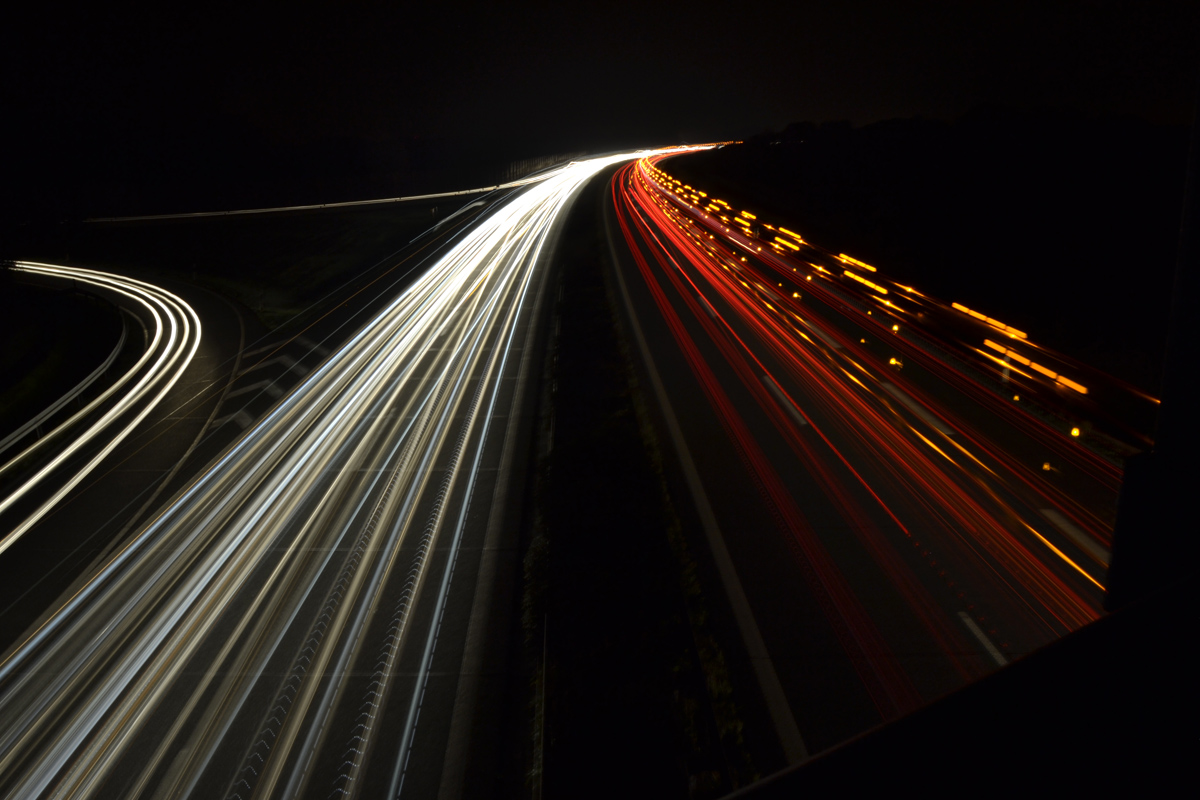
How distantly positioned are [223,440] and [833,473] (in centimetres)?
1062

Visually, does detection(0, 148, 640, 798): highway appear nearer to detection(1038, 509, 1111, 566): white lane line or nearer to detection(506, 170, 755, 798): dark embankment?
detection(506, 170, 755, 798): dark embankment

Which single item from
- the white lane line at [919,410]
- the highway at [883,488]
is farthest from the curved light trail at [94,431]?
the white lane line at [919,410]

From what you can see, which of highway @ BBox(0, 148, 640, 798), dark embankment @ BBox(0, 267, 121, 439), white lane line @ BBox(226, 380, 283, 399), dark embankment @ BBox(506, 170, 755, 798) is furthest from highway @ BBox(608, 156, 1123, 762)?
dark embankment @ BBox(0, 267, 121, 439)

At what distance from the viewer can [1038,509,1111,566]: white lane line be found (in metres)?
7.86

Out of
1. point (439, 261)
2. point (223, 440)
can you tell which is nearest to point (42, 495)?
point (223, 440)

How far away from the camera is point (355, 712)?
620 cm

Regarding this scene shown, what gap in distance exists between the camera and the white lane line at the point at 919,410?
1138 centimetres

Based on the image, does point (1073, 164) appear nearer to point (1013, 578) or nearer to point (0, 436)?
point (1013, 578)

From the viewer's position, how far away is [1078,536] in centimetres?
823

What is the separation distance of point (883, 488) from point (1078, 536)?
225 cm

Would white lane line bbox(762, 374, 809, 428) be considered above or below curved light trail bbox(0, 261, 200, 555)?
below

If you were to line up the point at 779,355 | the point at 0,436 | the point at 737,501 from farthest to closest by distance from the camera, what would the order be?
the point at 0,436 < the point at 779,355 < the point at 737,501

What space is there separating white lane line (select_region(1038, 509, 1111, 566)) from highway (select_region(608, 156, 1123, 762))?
0.03m

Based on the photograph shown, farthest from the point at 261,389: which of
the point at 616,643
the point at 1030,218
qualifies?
the point at 1030,218
